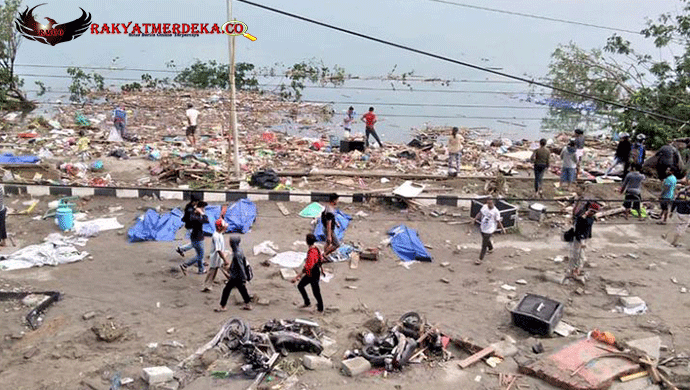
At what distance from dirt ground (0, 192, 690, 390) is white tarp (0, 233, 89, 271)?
0.17 m

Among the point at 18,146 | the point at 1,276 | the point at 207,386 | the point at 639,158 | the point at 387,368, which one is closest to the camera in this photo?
the point at 207,386

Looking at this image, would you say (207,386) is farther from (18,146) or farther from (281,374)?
(18,146)

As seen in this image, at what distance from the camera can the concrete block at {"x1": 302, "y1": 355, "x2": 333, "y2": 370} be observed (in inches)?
274

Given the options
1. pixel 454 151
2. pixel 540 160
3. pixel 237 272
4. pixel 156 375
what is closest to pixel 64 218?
pixel 237 272

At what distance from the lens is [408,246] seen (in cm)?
1107

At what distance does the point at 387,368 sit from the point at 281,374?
1.28m

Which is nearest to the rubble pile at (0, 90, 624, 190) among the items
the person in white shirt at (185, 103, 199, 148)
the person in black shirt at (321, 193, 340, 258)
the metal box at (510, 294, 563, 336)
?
the person in white shirt at (185, 103, 199, 148)

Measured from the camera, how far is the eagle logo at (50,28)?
18.7m

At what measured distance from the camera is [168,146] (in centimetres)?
1805

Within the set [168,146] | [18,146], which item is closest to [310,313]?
[168,146]

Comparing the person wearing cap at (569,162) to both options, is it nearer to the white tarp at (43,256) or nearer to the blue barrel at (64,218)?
the white tarp at (43,256)

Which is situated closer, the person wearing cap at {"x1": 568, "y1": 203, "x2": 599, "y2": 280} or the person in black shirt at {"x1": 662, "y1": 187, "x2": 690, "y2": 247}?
the person wearing cap at {"x1": 568, "y1": 203, "x2": 599, "y2": 280}

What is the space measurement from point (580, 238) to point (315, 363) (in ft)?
17.3

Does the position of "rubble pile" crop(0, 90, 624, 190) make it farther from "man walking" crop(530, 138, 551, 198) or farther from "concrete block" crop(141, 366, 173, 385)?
"concrete block" crop(141, 366, 173, 385)
